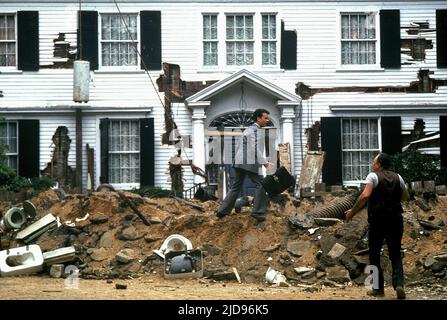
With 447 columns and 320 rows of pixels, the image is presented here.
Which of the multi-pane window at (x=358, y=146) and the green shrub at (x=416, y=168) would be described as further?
the multi-pane window at (x=358, y=146)

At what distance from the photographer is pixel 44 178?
71.6ft

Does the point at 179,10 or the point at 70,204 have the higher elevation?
the point at 179,10

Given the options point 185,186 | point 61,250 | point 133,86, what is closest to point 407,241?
point 61,250

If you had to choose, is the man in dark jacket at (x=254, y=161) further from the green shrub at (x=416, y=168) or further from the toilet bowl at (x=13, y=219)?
the green shrub at (x=416, y=168)

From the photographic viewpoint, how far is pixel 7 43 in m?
22.9

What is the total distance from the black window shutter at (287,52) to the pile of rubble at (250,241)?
8.57 m

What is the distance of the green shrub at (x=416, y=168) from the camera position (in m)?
20.6

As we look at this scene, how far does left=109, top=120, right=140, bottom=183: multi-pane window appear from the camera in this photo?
74.2 ft

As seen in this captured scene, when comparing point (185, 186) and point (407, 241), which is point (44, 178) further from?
point (407, 241)

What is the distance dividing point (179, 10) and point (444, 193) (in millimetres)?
10374

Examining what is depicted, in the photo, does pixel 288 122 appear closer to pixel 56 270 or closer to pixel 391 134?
pixel 391 134

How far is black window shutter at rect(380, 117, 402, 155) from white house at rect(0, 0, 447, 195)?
0.10 ft

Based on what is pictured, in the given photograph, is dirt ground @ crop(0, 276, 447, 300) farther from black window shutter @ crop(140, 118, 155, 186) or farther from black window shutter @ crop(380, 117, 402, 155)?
black window shutter @ crop(380, 117, 402, 155)

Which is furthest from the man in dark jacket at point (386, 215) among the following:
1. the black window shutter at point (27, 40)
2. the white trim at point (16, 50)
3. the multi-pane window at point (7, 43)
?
the multi-pane window at point (7, 43)
